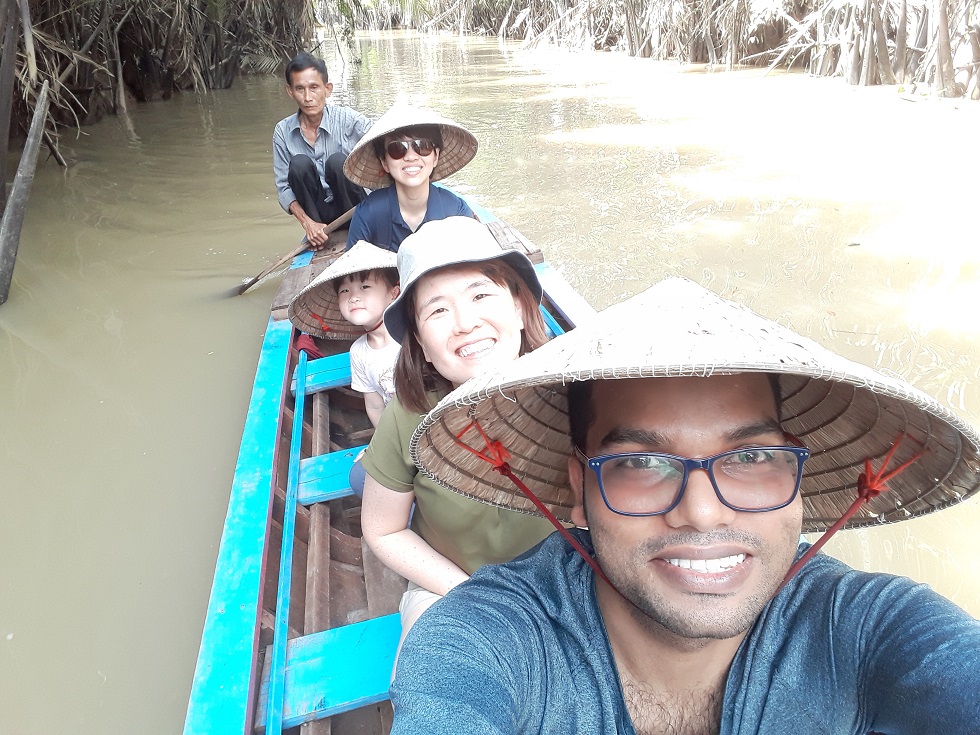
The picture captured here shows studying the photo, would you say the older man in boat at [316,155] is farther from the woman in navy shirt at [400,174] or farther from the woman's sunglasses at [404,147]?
the woman's sunglasses at [404,147]

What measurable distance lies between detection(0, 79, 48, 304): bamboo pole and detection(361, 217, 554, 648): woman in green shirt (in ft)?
12.6

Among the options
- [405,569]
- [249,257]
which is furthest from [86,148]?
[405,569]

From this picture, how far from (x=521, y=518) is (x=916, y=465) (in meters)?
0.80

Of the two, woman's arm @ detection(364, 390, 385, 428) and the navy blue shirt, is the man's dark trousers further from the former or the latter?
woman's arm @ detection(364, 390, 385, 428)

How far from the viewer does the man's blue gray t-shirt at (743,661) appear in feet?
2.77

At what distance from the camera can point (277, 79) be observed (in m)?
16.4

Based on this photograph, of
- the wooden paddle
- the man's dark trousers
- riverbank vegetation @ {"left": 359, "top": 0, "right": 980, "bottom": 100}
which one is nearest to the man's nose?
the wooden paddle

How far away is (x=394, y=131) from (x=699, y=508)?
2.58 m

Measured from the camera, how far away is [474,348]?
1560mm

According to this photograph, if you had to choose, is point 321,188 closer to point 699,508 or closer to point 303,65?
point 303,65

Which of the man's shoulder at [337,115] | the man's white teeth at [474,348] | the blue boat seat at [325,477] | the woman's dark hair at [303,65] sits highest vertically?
the woman's dark hair at [303,65]

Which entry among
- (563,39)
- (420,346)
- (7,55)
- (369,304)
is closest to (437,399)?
(420,346)

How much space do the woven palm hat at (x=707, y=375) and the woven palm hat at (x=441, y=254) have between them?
0.56 m

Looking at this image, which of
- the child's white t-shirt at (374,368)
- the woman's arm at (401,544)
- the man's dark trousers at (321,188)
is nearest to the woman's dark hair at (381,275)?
the child's white t-shirt at (374,368)
